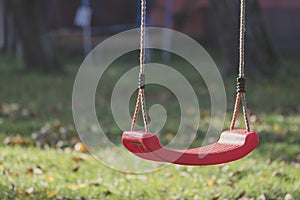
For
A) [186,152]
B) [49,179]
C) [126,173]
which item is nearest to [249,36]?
[126,173]

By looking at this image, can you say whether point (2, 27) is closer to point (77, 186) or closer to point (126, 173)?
point (126, 173)

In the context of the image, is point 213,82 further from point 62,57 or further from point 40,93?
point 62,57

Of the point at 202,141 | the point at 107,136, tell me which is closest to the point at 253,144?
the point at 202,141

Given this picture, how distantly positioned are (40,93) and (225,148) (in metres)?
7.95

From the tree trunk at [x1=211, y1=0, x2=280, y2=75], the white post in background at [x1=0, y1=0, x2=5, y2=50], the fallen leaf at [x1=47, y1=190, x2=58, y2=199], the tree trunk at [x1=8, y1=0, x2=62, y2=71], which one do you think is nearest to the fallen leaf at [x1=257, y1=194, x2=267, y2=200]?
the fallen leaf at [x1=47, y1=190, x2=58, y2=199]

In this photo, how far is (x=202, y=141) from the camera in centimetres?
712

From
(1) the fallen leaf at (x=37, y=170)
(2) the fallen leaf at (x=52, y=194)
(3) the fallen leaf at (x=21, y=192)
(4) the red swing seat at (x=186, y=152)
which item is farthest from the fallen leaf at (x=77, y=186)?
(4) the red swing seat at (x=186, y=152)

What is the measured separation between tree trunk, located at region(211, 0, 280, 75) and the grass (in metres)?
1.99

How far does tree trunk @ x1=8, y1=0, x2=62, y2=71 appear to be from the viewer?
1418cm

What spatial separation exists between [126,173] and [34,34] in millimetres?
9101

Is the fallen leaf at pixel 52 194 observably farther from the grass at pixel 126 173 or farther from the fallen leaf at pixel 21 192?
the fallen leaf at pixel 21 192

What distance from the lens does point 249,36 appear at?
11.3 m

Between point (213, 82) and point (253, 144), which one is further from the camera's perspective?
point (213, 82)

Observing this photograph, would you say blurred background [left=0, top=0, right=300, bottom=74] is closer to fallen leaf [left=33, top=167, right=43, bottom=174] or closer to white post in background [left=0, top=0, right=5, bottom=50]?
white post in background [left=0, top=0, right=5, bottom=50]
